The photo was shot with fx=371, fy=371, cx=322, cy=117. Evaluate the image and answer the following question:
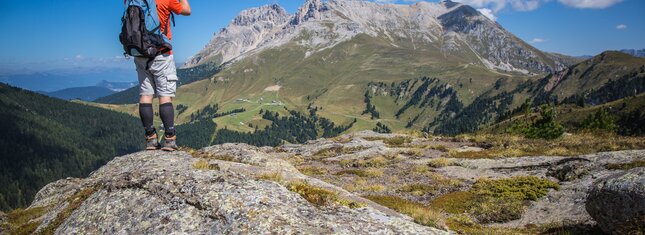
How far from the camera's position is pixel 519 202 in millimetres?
16891

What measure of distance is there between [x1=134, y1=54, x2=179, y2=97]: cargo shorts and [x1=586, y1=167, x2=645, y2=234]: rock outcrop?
13.8 metres

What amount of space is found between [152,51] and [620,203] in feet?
47.8

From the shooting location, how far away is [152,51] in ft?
38.8

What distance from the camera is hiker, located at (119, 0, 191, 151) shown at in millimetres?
11664

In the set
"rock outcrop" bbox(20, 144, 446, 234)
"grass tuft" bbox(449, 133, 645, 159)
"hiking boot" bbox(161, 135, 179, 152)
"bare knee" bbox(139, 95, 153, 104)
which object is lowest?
"grass tuft" bbox(449, 133, 645, 159)

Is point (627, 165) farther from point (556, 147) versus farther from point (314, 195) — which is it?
point (314, 195)

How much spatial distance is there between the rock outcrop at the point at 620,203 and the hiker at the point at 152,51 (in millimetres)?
14089

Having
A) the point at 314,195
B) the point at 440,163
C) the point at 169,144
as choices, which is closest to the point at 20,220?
the point at 169,144

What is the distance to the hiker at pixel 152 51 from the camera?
11.7 meters

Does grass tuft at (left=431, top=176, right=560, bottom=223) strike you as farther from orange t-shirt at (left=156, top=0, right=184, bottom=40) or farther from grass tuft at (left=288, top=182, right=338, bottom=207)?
orange t-shirt at (left=156, top=0, right=184, bottom=40)

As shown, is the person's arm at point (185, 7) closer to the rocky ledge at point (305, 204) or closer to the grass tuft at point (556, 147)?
the rocky ledge at point (305, 204)

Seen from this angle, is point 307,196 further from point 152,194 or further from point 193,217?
point 152,194

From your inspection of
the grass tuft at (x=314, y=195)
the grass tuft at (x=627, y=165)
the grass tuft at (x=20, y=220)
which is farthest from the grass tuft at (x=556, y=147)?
the grass tuft at (x=20, y=220)

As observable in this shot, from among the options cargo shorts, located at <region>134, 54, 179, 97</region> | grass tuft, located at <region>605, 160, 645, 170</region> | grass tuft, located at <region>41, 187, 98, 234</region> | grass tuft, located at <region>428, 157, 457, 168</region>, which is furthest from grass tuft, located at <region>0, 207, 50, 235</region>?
grass tuft, located at <region>605, 160, 645, 170</region>
